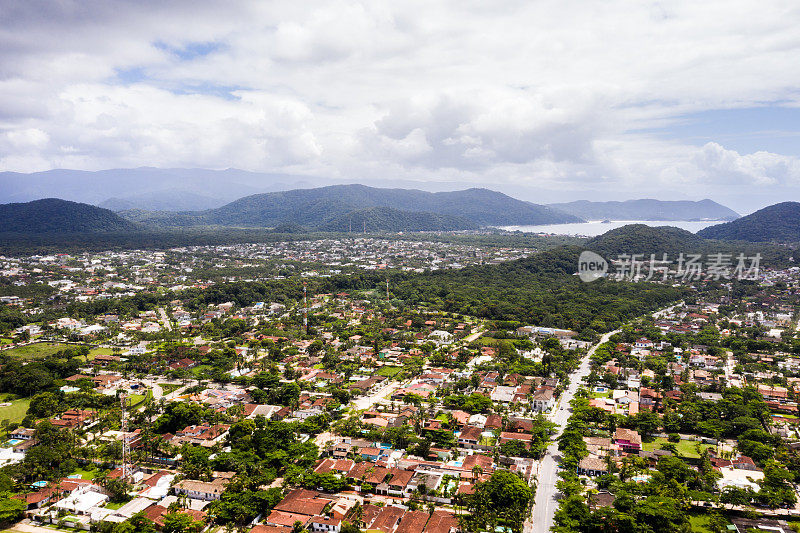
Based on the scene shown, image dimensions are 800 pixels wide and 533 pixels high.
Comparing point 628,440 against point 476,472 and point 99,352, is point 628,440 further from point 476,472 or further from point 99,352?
point 99,352

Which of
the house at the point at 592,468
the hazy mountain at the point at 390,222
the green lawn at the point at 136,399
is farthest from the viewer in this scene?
the hazy mountain at the point at 390,222

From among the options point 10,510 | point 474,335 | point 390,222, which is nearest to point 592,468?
point 10,510

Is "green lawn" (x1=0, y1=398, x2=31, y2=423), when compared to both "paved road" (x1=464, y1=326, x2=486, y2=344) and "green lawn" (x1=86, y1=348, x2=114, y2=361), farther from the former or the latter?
"paved road" (x1=464, y1=326, x2=486, y2=344)

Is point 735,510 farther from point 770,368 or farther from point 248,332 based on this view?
point 248,332

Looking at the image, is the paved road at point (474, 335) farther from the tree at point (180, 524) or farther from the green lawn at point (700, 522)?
the tree at point (180, 524)

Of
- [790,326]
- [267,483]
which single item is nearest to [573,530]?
[267,483]

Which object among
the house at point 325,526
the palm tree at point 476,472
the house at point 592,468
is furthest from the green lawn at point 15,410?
the house at point 592,468

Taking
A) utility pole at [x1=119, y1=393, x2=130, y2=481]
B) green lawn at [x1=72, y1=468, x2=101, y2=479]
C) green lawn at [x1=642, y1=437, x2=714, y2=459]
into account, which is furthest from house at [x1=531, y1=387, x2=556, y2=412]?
green lawn at [x1=72, y1=468, x2=101, y2=479]
